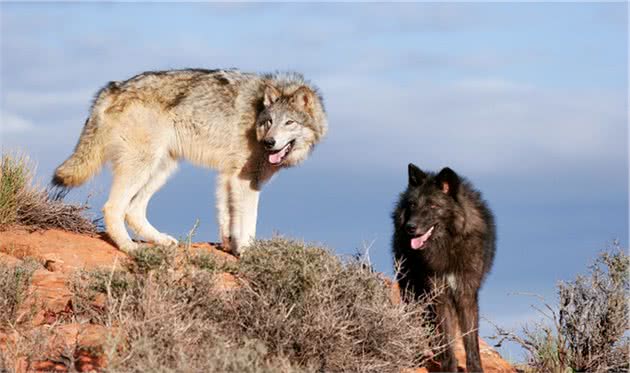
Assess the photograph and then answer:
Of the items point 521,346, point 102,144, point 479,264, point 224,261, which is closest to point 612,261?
point 521,346

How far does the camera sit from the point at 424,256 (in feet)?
30.9

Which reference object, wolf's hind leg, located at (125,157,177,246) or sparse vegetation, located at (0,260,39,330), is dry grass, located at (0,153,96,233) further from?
sparse vegetation, located at (0,260,39,330)

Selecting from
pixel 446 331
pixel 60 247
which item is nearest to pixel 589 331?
pixel 446 331

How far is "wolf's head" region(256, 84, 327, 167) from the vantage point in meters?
13.1

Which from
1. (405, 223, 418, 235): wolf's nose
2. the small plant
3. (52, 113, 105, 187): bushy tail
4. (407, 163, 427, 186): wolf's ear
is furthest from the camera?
(52, 113, 105, 187): bushy tail

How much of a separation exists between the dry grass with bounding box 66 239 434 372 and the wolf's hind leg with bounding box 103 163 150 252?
4028 mm

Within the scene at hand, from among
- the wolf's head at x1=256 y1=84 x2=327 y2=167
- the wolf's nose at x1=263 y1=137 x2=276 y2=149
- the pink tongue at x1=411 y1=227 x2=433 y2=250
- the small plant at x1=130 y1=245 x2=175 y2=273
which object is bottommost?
the small plant at x1=130 y1=245 x2=175 y2=273

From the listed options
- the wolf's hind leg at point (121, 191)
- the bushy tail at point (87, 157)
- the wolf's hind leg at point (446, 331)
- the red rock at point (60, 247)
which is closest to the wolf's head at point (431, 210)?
the wolf's hind leg at point (446, 331)

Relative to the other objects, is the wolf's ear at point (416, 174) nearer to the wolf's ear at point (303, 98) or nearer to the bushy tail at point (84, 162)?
the wolf's ear at point (303, 98)

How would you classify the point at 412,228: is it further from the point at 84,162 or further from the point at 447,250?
the point at 84,162

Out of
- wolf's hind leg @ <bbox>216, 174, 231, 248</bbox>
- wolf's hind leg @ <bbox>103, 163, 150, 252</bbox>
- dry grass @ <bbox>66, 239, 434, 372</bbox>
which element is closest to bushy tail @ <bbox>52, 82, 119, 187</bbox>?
wolf's hind leg @ <bbox>103, 163, 150, 252</bbox>

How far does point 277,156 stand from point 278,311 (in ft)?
17.5

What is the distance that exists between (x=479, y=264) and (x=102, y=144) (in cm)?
634

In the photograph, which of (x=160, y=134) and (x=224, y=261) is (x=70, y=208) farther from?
(x=224, y=261)
